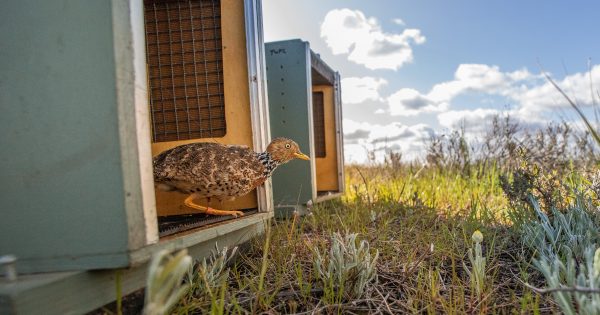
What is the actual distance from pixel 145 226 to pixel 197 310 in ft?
1.76

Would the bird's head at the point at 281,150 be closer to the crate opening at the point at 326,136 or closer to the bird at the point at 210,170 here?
the bird at the point at 210,170

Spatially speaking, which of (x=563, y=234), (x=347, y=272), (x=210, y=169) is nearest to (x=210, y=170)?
(x=210, y=169)

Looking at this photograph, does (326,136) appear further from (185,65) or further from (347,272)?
(347,272)

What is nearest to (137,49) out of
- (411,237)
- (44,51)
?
(44,51)

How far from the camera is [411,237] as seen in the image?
3.13 meters

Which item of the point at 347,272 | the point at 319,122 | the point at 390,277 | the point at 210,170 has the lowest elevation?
the point at 390,277

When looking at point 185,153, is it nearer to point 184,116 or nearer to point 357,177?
point 184,116

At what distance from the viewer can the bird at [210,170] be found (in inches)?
104

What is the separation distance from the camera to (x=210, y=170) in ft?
8.87

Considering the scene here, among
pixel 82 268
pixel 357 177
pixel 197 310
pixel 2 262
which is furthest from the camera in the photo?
pixel 357 177

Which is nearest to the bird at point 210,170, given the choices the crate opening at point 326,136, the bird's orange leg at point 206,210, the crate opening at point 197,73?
the bird's orange leg at point 206,210

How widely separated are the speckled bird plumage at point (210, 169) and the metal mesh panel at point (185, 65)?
303 millimetres

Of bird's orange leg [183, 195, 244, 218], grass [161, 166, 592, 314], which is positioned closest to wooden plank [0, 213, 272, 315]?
grass [161, 166, 592, 314]

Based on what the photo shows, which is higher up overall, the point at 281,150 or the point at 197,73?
the point at 197,73
